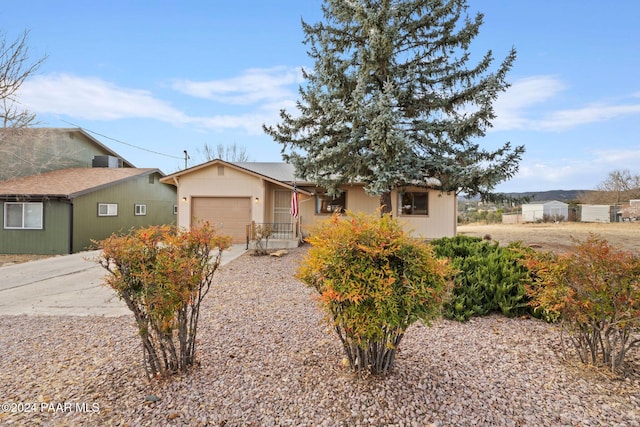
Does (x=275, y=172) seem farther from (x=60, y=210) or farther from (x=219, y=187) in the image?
(x=60, y=210)

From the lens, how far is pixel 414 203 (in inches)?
576

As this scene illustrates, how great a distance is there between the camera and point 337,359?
117 inches

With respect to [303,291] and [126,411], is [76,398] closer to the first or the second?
[126,411]

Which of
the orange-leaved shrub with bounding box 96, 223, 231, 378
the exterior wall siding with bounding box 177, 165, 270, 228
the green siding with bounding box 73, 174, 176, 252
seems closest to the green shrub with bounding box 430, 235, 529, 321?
the orange-leaved shrub with bounding box 96, 223, 231, 378

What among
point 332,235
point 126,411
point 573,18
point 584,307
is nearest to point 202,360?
point 126,411

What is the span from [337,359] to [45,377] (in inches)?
109

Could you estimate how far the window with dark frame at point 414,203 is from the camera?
47.6 ft

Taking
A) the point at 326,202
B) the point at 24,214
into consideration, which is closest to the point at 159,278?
the point at 326,202

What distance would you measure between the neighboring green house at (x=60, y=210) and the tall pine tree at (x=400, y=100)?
28.0 feet

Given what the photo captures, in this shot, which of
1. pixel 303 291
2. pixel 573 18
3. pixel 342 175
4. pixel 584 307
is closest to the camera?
pixel 584 307

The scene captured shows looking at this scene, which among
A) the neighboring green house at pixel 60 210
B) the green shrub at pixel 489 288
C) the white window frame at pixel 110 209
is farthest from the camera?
the white window frame at pixel 110 209

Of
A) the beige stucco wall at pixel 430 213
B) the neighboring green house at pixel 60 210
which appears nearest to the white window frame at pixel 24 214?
the neighboring green house at pixel 60 210

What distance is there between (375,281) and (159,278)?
172 centimetres

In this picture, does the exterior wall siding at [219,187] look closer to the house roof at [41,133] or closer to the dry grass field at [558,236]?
the house roof at [41,133]
